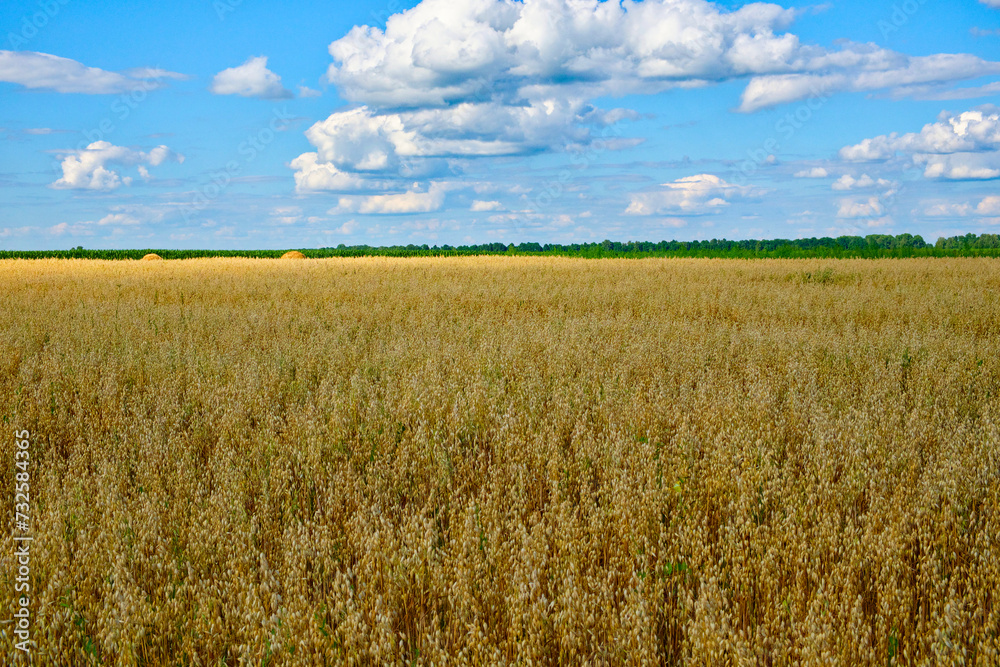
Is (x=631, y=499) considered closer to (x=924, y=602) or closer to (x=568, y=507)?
(x=568, y=507)

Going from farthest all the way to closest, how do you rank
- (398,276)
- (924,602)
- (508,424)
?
1. (398,276)
2. (508,424)
3. (924,602)

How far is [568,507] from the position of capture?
3148 mm

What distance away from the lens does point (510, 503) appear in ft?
11.9

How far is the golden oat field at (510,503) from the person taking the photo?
8.03 feet

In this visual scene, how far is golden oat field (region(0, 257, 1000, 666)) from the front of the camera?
245cm

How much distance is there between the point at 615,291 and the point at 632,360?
7134 mm

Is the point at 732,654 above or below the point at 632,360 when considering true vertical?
below

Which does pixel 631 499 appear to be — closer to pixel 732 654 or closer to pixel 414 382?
pixel 732 654

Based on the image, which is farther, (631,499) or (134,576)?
(631,499)

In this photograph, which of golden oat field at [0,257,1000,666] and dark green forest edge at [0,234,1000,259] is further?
dark green forest edge at [0,234,1000,259]

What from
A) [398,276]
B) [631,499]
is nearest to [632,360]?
[631,499]

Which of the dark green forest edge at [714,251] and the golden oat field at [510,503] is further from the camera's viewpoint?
the dark green forest edge at [714,251]

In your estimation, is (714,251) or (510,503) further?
(714,251)

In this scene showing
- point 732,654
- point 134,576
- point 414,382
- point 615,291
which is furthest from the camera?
point 615,291
